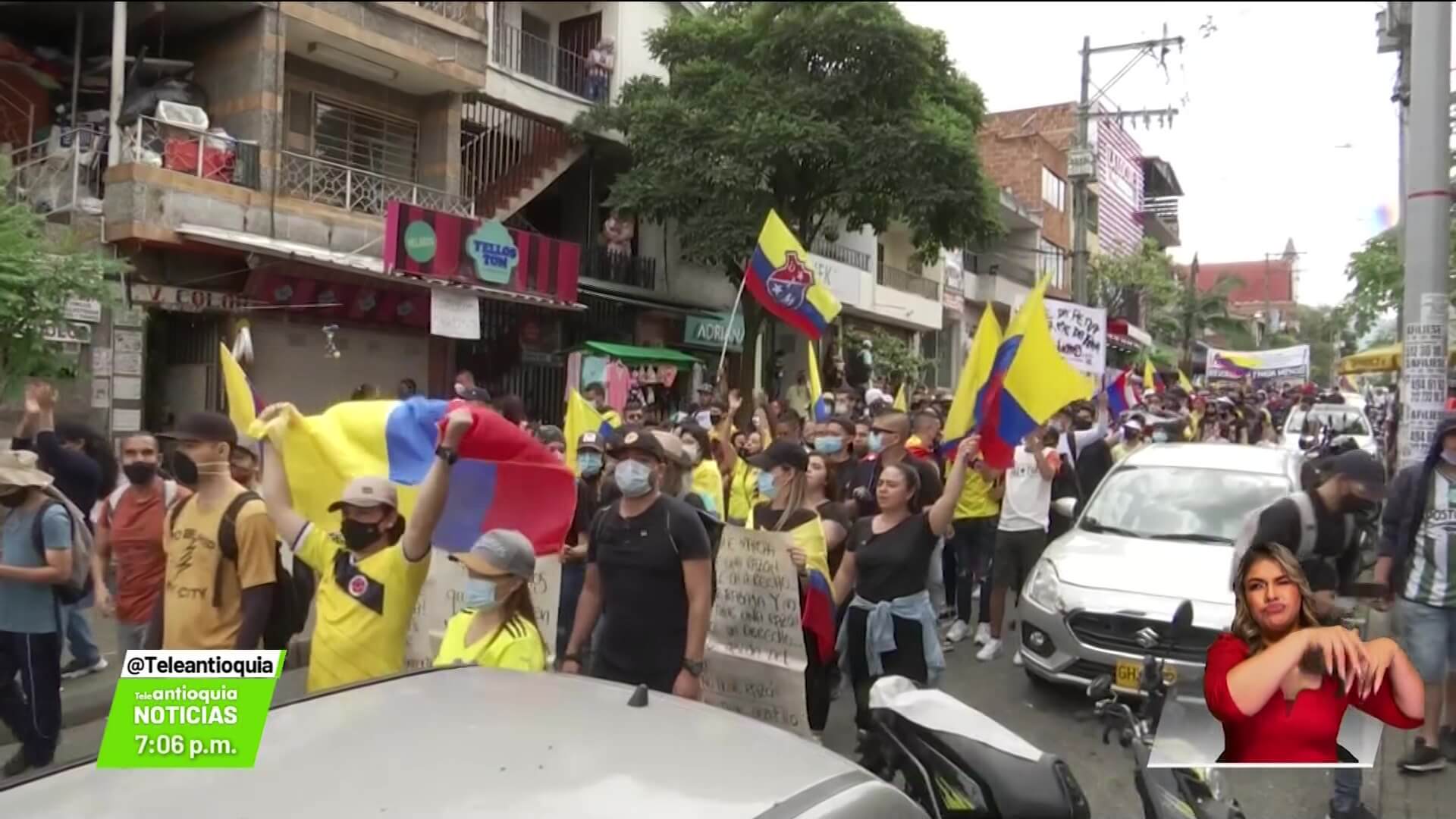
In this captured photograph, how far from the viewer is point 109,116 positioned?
12.4m

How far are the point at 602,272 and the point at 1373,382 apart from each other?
3164 centimetres

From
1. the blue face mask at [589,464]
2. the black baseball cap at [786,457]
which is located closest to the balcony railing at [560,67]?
the blue face mask at [589,464]

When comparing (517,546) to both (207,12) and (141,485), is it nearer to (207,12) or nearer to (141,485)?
(141,485)

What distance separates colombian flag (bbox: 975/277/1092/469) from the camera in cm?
529

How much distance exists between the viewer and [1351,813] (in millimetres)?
3504

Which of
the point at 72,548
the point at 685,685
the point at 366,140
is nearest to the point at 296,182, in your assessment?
the point at 366,140

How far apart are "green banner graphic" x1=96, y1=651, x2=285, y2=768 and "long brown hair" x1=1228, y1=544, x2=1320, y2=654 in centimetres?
225

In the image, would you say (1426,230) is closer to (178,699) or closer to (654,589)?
(654,589)

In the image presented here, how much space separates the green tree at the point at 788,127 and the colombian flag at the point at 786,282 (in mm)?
8246

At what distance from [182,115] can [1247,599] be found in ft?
44.7

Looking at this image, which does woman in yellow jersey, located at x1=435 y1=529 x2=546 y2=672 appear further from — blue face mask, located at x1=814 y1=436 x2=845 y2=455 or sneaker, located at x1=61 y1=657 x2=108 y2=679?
sneaker, located at x1=61 y1=657 x2=108 y2=679

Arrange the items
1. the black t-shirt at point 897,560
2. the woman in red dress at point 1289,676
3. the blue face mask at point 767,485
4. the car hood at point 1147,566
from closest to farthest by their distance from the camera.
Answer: the woman in red dress at point 1289,676 < the black t-shirt at point 897,560 < the blue face mask at point 767,485 < the car hood at point 1147,566

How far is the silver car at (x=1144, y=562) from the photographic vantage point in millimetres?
5801

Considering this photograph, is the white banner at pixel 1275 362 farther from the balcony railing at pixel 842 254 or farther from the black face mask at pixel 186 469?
the black face mask at pixel 186 469
